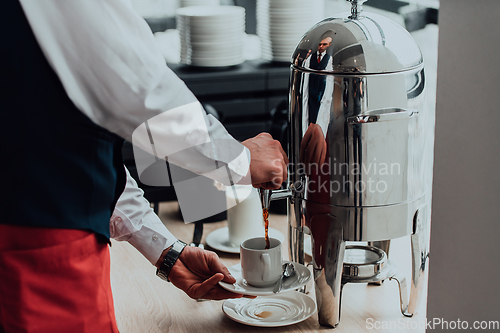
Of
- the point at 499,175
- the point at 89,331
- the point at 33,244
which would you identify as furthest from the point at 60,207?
the point at 499,175

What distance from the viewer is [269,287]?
85 cm

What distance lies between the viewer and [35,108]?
24.2 inches

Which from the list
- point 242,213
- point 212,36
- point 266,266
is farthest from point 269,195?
point 212,36

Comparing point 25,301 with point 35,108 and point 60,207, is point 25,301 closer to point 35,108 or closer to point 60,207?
point 60,207

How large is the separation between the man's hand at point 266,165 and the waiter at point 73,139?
0.10 ft

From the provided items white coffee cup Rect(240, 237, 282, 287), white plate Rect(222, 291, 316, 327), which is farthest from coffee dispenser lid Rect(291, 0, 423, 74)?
white plate Rect(222, 291, 316, 327)

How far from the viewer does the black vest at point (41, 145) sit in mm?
599

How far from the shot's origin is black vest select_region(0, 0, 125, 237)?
60 cm

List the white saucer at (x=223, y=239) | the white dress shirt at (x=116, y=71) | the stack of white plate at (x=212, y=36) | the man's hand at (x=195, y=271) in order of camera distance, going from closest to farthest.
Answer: the white dress shirt at (x=116, y=71)
the man's hand at (x=195, y=271)
the white saucer at (x=223, y=239)
the stack of white plate at (x=212, y=36)

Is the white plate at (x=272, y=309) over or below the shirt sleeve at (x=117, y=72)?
below

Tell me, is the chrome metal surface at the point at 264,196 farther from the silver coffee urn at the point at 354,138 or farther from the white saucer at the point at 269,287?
the white saucer at the point at 269,287

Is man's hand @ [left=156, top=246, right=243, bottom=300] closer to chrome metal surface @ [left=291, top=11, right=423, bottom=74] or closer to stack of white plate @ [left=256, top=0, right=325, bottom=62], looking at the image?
chrome metal surface @ [left=291, top=11, right=423, bottom=74]

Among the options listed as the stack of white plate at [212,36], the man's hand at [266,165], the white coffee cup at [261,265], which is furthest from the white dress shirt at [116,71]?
the stack of white plate at [212,36]

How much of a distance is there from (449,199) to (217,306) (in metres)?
0.49
